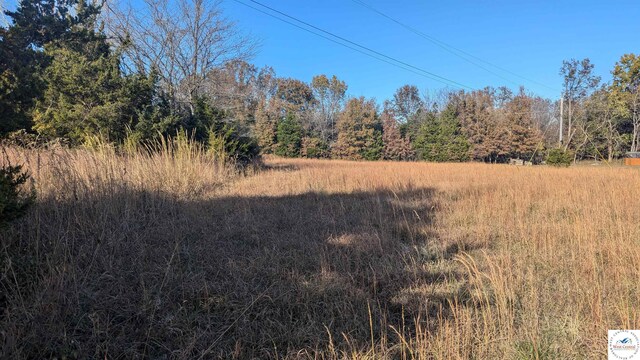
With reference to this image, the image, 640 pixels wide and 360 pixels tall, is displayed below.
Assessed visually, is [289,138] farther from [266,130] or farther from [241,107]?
[241,107]

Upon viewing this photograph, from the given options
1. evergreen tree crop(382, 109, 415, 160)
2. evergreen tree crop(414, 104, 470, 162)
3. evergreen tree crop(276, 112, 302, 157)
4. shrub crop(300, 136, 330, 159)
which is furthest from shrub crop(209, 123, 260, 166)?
evergreen tree crop(382, 109, 415, 160)

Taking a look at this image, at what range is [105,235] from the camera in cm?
331

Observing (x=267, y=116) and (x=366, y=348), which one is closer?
(x=366, y=348)

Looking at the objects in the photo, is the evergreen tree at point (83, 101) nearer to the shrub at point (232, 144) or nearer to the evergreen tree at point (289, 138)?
the shrub at point (232, 144)

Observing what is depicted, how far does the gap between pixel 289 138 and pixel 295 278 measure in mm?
38150

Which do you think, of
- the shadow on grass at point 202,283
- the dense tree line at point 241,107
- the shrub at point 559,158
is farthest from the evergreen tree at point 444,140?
the shadow on grass at point 202,283

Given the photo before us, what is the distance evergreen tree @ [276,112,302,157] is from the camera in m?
40.1

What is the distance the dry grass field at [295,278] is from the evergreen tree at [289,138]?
114 ft

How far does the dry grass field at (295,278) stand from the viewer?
1867 millimetres

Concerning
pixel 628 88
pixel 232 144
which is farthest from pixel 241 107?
pixel 628 88

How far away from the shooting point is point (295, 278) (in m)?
2.78

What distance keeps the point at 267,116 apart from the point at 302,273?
135ft

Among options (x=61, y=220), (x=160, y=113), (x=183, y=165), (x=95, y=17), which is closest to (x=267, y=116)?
(x=95, y=17)

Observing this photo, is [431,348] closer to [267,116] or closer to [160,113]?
[160,113]
